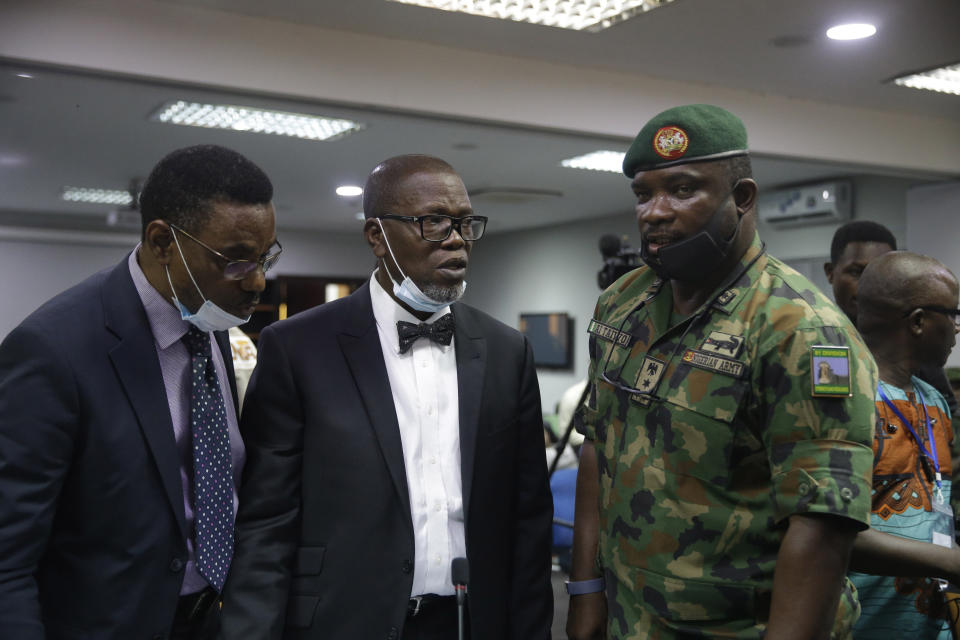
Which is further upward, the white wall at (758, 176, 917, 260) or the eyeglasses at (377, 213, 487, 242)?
the white wall at (758, 176, 917, 260)

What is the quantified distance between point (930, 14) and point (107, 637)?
158 inches

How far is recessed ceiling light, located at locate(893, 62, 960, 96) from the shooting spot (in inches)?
186

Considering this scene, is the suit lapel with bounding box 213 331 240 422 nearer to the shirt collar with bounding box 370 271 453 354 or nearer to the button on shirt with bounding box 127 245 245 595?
the button on shirt with bounding box 127 245 245 595

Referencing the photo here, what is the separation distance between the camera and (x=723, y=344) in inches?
55.2

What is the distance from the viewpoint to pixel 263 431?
1.64 meters

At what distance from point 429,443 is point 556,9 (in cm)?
269

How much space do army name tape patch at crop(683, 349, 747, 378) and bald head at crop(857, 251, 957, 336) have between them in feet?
2.57

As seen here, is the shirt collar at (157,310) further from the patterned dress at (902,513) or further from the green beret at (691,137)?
the patterned dress at (902,513)

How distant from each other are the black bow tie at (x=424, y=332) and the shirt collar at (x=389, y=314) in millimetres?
29

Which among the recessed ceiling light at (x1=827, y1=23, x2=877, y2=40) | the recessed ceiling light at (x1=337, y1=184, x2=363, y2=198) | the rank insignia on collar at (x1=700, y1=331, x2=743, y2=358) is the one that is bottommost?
the rank insignia on collar at (x1=700, y1=331, x2=743, y2=358)

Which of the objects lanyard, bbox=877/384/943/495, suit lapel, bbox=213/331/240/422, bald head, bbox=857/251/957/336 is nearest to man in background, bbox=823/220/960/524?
bald head, bbox=857/251/957/336

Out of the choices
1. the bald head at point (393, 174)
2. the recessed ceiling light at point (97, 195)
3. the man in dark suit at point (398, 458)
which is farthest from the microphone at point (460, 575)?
the recessed ceiling light at point (97, 195)

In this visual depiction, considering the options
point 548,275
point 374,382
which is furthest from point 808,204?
point 374,382

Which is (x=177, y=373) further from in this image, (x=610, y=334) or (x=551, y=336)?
(x=551, y=336)
